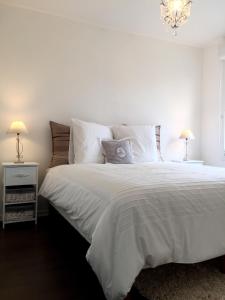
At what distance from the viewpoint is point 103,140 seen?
3258 mm

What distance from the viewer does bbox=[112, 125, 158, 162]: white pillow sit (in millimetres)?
3350

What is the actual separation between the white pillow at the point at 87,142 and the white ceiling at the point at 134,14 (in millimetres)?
1391

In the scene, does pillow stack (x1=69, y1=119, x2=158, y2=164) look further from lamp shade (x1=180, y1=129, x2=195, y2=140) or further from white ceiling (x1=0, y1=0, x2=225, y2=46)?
white ceiling (x1=0, y1=0, x2=225, y2=46)

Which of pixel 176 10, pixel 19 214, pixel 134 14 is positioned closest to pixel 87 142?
pixel 19 214

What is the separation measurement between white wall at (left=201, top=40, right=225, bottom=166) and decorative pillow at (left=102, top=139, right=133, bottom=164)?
6.47ft

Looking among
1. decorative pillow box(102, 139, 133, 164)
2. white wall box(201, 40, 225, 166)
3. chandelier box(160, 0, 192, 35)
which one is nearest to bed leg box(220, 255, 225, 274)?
decorative pillow box(102, 139, 133, 164)

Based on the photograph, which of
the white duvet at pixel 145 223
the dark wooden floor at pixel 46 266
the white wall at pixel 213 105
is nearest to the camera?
the white duvet at pixel 145 223

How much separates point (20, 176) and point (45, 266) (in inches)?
48.1

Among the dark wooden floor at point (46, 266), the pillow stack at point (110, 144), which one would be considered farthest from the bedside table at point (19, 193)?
the pillow stack at point (110, 144)

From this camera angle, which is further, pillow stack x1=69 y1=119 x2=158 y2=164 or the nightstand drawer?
pillow stack x1=69 y1=119 x2=158 y2=164

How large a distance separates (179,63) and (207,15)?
1.02m

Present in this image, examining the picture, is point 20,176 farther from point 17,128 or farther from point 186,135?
point 186,135

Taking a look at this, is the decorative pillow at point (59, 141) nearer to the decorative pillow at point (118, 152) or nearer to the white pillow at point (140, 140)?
the decorative pillow at point (118, 152)

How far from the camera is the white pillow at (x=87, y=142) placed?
314cm
